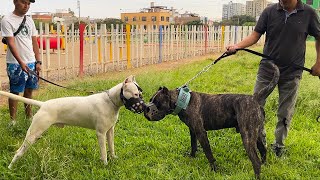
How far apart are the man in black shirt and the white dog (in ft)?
4.75

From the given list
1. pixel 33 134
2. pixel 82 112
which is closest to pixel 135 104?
pixel 82 112

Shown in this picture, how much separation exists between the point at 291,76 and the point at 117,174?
7.89 feet

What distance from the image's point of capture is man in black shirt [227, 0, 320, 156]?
412cm

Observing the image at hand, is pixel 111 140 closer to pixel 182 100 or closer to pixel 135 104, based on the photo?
pixel 135 104

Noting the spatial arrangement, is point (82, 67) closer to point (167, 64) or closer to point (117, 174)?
point (167, 64)

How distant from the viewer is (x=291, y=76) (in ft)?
14.3

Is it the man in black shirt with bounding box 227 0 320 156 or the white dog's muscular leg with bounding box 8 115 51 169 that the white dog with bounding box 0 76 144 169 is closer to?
the white dog's muscular leg with bounding box 8 115 51 169

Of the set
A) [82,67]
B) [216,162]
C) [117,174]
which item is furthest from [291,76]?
[82,67]

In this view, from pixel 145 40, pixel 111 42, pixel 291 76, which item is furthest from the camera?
pixel 145 40

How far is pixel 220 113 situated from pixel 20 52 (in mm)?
2919

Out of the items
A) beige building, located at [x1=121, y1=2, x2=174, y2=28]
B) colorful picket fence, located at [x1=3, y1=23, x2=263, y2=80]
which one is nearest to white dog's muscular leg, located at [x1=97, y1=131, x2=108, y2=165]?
colorful picket fence, located at [x1=3, y1=23, x2=263, y2=80]

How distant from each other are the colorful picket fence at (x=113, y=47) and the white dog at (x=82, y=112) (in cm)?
677

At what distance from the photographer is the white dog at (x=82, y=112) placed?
393 centimetres

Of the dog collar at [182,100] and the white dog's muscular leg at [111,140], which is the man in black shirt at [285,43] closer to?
the dog collar at [182,100]
